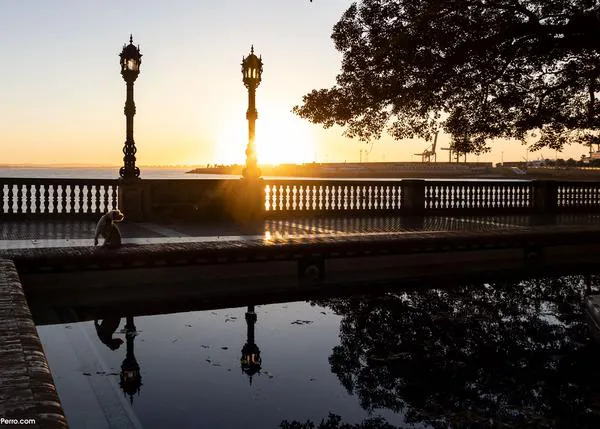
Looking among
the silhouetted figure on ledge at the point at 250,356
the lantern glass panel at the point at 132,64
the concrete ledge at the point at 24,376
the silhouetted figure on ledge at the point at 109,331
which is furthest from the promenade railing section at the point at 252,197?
the concrete ledge at the point at 24,376

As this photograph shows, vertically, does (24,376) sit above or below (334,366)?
above

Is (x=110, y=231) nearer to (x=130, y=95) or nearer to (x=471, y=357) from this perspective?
(x=471, y=357)

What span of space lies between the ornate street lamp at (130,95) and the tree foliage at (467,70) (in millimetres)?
5382

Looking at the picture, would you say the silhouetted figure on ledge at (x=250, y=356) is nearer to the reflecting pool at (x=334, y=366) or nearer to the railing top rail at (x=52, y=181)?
the reflecting pool at (x=334, y=366)

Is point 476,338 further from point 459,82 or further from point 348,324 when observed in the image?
point 459,82

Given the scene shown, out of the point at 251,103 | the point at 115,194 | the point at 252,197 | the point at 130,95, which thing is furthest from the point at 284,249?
the point at 130,95

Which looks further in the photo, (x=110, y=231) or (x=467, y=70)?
(x=467, y=70)

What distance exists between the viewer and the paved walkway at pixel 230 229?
13.3m

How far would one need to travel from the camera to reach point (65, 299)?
10547 mm

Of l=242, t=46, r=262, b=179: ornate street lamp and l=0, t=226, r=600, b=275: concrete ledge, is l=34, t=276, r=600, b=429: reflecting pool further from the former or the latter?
l=242, t=46, r=262, b=179: ornate street lamp

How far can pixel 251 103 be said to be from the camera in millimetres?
19578

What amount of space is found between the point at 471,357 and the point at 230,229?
9.18 m
